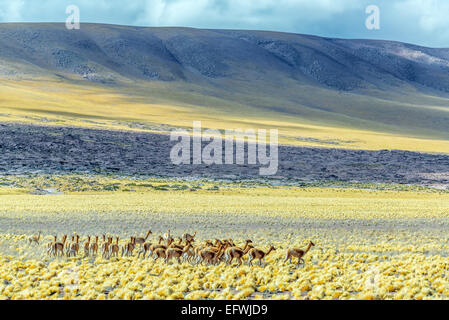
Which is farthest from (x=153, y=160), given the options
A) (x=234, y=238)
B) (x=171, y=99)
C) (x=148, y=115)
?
(x=171, y=99)

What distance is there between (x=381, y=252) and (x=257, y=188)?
82.4 feet

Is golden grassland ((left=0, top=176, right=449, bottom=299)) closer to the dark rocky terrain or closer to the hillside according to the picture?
the dark rocky terrain

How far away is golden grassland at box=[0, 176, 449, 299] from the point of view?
457 inches

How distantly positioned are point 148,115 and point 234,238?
8225cm

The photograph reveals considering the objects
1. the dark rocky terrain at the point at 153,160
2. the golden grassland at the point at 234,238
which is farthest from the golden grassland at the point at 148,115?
the golden grassland at the point at 234,238

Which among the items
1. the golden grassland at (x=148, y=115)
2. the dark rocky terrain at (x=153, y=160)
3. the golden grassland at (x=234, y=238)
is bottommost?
the golden grassland at (x=234, y=238)

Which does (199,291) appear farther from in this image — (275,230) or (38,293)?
(275,230)

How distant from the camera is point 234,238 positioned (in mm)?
20281

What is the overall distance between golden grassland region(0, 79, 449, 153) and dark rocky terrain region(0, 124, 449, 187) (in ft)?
26.8

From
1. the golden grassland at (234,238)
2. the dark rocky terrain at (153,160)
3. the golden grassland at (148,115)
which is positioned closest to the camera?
the golden grassland at (234,238)

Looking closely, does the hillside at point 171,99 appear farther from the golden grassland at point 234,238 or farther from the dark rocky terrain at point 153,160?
the golden grassland at point 234,238

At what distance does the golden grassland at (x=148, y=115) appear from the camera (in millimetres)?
78875

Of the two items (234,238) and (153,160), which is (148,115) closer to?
(153,160)

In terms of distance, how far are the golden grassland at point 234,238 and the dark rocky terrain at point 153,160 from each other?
8251mm
